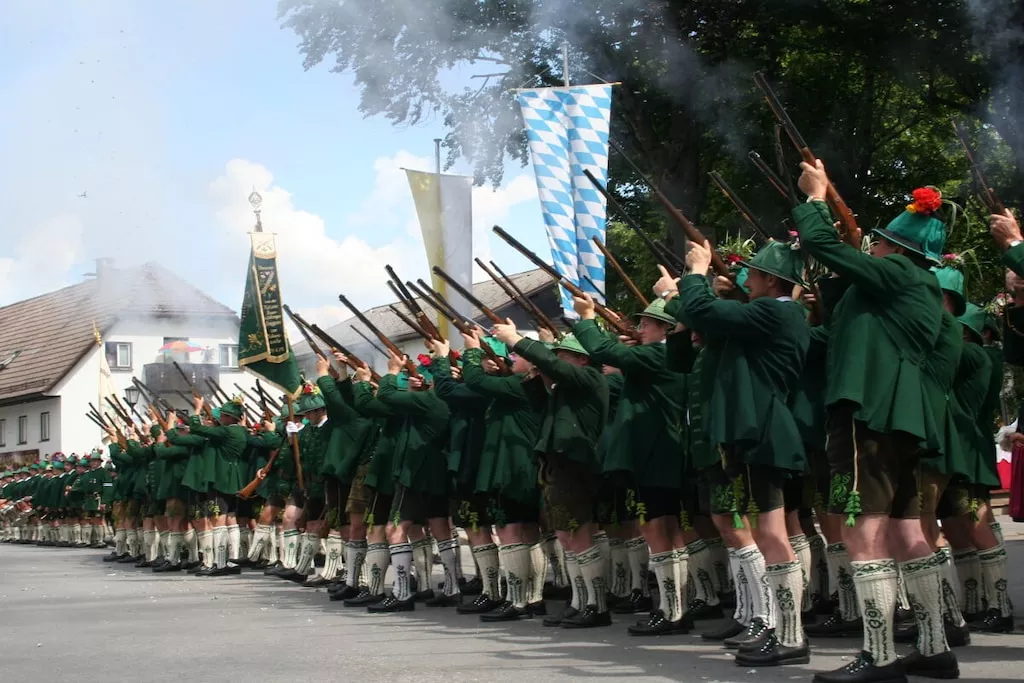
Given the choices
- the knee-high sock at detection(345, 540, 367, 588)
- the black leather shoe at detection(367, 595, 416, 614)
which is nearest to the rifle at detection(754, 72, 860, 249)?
the black leather shoe at detection(367, 595, 416, 614)

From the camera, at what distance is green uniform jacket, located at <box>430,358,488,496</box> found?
10031 millimetres

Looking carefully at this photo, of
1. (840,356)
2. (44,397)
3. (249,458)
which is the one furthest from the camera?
(44,397)

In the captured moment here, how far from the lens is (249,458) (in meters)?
16.4

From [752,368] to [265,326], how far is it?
10.3m

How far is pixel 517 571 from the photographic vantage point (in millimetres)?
9492

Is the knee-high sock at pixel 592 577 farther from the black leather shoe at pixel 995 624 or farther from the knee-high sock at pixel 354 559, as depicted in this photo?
the knee-high sock at pixel 354 559

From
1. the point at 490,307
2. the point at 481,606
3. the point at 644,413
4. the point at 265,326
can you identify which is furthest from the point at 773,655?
the point at 490,307

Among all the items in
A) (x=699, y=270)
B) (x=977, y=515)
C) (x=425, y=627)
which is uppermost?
(x=699, y=270)

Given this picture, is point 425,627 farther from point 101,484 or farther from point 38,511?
point 38,511

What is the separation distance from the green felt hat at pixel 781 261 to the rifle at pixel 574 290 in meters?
1.52

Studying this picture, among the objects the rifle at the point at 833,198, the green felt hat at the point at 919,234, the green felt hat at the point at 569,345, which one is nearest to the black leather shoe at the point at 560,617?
the green felt hat at the point at 569,345

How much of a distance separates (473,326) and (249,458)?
264 inches

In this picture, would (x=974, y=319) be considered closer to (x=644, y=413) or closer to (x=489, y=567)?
(x=644, y=413)

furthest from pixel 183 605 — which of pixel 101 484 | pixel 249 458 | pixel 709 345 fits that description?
pixel 101 484
